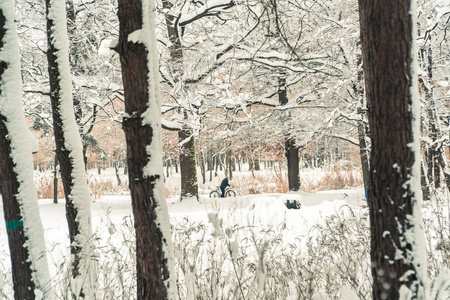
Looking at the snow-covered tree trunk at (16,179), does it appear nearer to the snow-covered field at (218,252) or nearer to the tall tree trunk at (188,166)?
the snow-covered field at (218,252)

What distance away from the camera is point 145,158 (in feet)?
7.01

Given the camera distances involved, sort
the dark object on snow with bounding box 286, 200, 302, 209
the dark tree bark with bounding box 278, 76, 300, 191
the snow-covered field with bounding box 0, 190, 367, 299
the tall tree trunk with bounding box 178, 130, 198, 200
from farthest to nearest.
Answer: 1. the dark tree bark with bounding box 278, 76, 300, 191
2. the tall tree trunk with bounding box 178, 130, 198, 200
3. the dark object on snow with bounding box 286, 200, 302, 209
4. the snow-covered field with bounding box 0, 190, 367, 299

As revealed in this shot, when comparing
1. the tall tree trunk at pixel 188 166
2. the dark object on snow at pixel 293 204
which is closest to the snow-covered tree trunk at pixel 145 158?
the dark object on snow at pixel 293 204

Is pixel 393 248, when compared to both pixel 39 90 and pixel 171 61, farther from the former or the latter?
pixel 39 90

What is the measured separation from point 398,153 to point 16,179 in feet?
8.44

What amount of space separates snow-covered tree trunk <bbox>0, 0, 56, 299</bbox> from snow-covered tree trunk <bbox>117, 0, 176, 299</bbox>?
0.96 m

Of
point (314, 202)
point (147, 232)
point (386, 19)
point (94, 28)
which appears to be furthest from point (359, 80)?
point (147, 232)

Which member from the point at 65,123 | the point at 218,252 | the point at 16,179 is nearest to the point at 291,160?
the point at 218,252

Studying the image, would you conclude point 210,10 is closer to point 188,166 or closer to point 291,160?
point 188,166

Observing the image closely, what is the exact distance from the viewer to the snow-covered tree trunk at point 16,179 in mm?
2545

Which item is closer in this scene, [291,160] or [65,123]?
[65,123]

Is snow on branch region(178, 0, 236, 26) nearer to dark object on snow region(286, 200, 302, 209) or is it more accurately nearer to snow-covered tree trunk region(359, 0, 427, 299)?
dark object on snow region(286, 200, 302, 209)

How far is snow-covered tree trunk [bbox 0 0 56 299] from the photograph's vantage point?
254 centimetres

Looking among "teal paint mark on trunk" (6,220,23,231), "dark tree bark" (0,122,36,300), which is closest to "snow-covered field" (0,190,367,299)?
"dark tree bark" (0,122,36,300)
